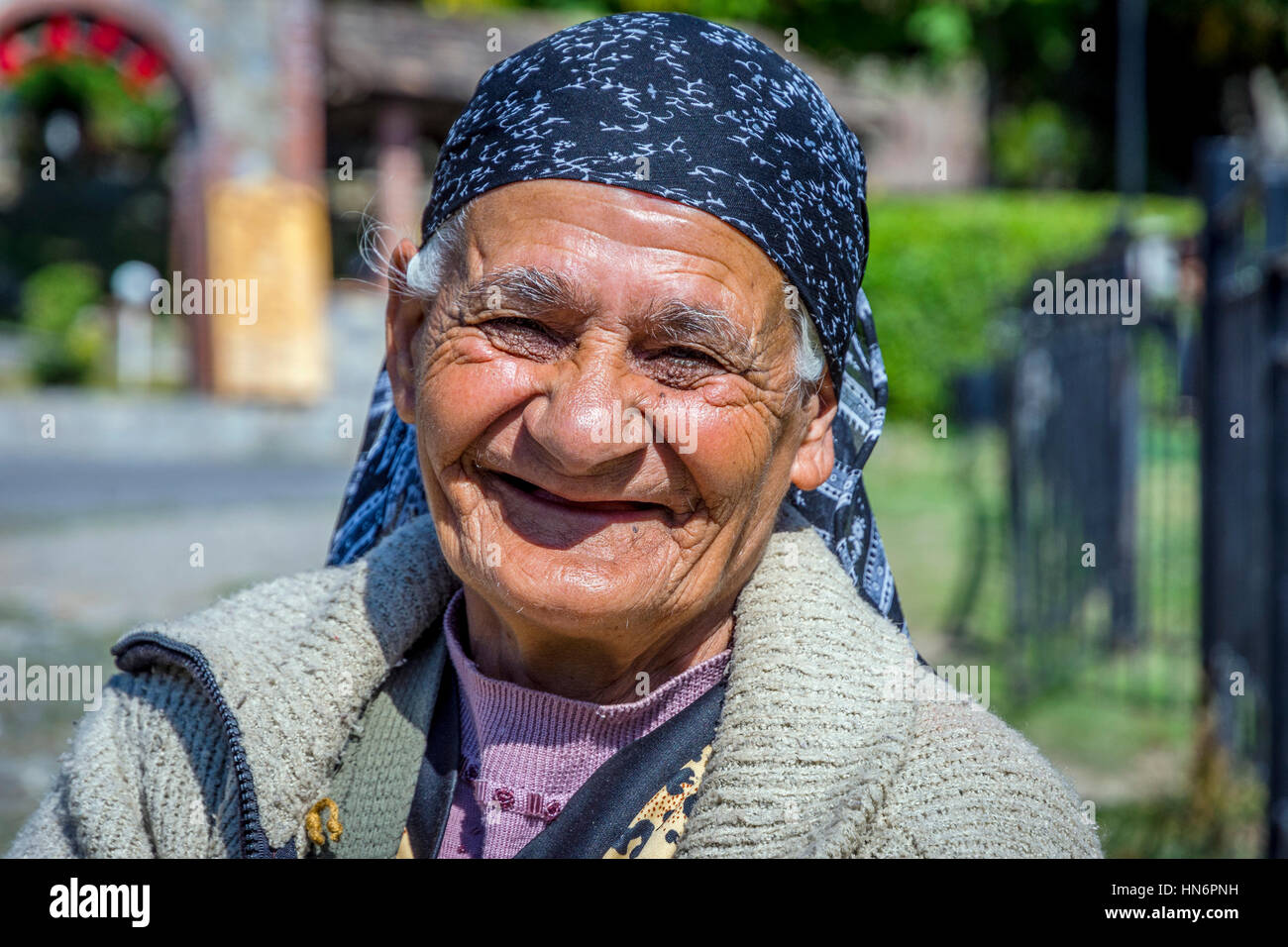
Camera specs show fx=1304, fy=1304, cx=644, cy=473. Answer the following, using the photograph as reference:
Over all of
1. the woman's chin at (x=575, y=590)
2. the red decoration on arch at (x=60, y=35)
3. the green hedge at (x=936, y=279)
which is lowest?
the woman's chin at (x=575, y=590)

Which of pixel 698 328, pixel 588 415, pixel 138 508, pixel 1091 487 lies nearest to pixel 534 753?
pixel 588 415

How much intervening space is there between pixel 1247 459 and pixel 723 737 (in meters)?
3.30

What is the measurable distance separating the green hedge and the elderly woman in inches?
563

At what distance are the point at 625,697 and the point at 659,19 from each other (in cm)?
94

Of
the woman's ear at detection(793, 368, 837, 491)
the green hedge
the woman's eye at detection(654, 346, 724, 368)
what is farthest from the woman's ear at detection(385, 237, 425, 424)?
the green hedge

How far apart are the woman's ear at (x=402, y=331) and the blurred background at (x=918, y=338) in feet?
0.26

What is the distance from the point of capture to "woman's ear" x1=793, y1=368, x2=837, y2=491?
1.88 meters

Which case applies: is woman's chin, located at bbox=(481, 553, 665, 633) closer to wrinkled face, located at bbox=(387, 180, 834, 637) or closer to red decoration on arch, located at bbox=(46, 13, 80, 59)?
wrinkled face, located at bbox=(387, 180, 834, 637)

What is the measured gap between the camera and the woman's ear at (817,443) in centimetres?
188

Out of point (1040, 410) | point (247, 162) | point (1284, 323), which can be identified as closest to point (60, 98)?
point (247, 162)

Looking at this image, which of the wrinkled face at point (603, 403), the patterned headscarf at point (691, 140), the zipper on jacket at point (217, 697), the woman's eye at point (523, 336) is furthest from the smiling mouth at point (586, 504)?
the zipper on jacket at point (217, 697)

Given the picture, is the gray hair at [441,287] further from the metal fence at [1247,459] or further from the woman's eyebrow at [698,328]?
the metal fence at [1247,459]

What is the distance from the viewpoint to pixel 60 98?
79.3ft

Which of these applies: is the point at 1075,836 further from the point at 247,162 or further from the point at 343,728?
the point at 247,162
